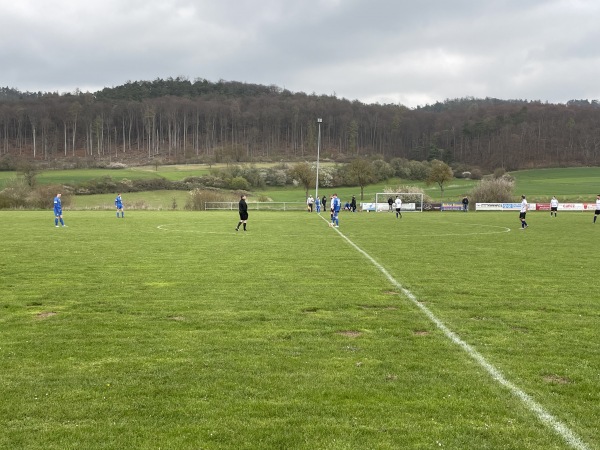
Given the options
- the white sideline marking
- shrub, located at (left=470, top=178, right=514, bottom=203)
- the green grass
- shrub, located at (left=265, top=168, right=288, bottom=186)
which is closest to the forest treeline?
the green grass

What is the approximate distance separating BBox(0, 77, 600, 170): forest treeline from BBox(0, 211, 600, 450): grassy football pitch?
112m

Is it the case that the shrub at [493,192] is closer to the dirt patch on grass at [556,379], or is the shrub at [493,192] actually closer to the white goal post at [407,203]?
the white goal post at [407,203]

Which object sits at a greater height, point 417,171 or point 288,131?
point 288,131

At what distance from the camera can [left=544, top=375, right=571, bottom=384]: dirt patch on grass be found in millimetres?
5732

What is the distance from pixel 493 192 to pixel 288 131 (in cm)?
8877

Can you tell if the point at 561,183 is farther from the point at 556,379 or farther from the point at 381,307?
the point at 556,379

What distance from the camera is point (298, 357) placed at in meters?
6.58

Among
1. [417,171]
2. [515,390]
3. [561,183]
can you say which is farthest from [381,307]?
[417,171]

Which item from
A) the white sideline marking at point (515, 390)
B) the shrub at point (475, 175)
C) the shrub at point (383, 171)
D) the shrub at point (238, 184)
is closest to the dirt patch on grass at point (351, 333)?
the white sideline marking at point (515, 390)

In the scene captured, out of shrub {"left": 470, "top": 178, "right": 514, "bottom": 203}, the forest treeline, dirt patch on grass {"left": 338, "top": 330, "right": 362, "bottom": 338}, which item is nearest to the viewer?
dirt patch on grass {"left": 338, "top": 330, "right": 362, "bottom": 338}

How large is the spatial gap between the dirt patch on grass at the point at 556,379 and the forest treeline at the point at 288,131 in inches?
4666

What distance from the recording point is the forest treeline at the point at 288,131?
134m

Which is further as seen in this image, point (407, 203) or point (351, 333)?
point (407, 203)

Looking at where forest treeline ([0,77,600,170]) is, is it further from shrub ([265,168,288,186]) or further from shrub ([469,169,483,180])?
shrub ([265,168,288,186])
